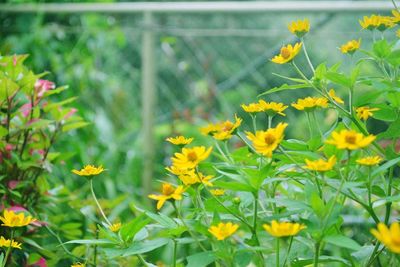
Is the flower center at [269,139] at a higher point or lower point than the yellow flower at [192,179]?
higher

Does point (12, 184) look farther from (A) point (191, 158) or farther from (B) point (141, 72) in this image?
(B) point (141, 72)

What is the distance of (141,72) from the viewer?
10.4ft

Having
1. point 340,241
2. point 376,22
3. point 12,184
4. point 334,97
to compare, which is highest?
point 376,22

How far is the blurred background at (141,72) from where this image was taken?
96.6 inches

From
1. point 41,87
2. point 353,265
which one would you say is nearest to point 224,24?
point 41,87

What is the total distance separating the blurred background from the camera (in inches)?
96.6

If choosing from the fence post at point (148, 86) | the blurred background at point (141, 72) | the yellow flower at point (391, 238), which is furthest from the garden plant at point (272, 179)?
the fence post at point (148, 86)

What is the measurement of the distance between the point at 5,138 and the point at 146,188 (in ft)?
3.55

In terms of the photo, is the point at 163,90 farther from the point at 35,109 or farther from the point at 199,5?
the point at 35,109

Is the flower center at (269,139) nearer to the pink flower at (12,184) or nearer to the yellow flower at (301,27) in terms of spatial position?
the yellow flower at (301,27)

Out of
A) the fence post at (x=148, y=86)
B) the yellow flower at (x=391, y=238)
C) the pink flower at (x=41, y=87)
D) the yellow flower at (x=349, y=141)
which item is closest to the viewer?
the yellow flower at (x=391, y=238)

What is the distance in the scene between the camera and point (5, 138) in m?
1.30

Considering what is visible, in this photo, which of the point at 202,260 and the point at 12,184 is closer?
the point at 202,260

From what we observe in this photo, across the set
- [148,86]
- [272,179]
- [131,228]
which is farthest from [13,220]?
[148,86]
